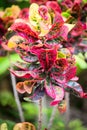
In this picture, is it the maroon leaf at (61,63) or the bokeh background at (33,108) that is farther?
the bokeh background at (33,108)

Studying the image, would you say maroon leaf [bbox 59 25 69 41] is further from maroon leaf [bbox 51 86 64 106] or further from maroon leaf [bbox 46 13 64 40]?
maroon leaf [bbox 51 86 64 106]

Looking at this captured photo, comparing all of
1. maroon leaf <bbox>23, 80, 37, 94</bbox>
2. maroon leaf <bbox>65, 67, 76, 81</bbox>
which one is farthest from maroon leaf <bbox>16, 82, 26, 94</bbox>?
maroon leaf <bbox>65, 67, 76, 81</bbox>

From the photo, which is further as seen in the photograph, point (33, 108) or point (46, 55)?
point (33, 108)

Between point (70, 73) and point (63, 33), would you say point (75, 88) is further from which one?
point (63, 33)

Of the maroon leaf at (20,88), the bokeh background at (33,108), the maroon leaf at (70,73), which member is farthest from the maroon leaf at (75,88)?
the bokeh background at (33,108)

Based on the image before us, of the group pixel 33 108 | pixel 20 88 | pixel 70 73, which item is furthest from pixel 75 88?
pixel 33 108

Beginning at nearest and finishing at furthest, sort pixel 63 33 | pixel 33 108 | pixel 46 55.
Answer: pixel 46 55 → pixel 63 33 → pixel 33 108

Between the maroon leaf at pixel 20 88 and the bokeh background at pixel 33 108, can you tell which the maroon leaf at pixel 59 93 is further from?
the bokeh background at pixel 33 108

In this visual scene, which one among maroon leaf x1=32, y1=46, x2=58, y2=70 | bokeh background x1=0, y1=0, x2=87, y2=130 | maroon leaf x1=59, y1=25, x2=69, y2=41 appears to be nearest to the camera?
maroon leaf x1=32, y1=46, x2=58, y2=70

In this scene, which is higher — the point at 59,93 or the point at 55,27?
the point at 55,27

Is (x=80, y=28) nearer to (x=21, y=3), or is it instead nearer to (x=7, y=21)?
(x=7, y=21)

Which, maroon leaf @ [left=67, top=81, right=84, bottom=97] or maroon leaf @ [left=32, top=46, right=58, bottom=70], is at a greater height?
maroon leaf @ [left=32, top=46, right=58, bottom=70]

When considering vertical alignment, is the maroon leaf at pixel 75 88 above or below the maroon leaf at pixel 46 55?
below
